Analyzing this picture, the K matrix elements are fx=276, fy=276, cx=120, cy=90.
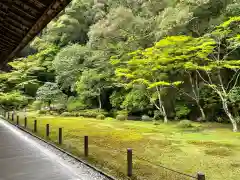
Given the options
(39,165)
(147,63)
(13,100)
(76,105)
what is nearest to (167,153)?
(39,165)

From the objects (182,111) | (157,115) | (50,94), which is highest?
(50,94)

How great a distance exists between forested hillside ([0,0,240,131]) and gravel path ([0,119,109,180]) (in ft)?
32.7

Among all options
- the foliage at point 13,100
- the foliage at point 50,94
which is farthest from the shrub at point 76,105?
the foliage at point 13,100

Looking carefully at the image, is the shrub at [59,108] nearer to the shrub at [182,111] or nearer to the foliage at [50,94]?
the foliage at [50,94]

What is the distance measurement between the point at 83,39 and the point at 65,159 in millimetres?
29165

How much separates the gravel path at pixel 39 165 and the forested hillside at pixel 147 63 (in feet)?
32.7

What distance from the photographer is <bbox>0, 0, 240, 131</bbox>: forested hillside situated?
55.5ft

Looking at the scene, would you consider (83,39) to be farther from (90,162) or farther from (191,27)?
(90,162)

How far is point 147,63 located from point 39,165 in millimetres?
12955

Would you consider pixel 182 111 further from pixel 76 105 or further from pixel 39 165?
pixel 39 165

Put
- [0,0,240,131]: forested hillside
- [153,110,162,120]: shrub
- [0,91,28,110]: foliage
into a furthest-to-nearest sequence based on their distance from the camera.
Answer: [0,91,28,110]: foliage, [153,110,162,120]: shrub, [0,0,240,131]: forested hillside

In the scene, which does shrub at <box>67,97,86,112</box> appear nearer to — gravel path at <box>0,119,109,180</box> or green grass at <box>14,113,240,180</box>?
green grass at <box>14,113,240,180</box>

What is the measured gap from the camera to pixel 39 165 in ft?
24.6

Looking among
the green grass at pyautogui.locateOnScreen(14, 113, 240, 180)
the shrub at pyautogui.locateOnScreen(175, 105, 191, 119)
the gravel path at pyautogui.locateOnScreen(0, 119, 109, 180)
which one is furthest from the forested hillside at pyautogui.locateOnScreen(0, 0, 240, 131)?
the gravel path at pyautogui.locateOnScreen(0, 119, 109, 180)
